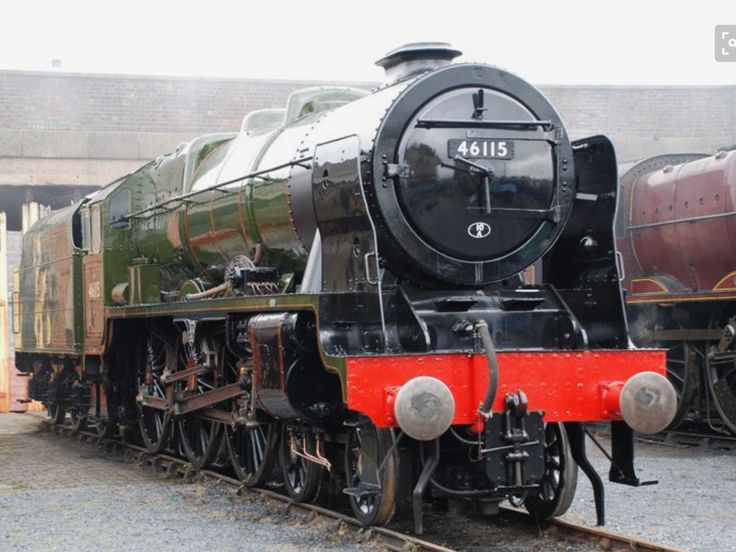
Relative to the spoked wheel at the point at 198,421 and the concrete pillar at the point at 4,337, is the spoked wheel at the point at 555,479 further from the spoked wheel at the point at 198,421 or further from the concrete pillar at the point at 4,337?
the concrete pillar at the point at 4,337

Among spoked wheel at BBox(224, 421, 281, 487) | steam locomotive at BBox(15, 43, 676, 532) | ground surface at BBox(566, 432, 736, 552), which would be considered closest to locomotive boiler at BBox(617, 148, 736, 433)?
ground surface at BBox(566, 432, 736, 552)

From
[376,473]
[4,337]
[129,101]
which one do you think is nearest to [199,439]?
[376,473]

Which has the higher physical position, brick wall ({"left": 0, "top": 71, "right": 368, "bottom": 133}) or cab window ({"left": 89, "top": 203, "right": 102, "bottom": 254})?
brick wall ({"left": 0, "top": 71, "right": 368, "bottom": 133})

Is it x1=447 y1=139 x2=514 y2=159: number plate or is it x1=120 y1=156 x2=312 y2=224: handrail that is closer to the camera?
x1=447 y1=139 x2=514 y2=159: number plate

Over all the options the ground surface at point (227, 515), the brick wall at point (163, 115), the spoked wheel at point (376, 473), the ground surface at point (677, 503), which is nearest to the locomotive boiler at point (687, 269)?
the ground surface at point (677, 503)

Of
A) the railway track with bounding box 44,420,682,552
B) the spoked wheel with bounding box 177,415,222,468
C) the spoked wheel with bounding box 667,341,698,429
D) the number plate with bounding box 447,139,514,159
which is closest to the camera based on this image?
the railway track with bounding box 44,420,682,552

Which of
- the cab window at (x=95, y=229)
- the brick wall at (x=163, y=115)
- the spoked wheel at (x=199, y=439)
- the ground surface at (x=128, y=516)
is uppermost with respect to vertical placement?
the brick wall at (x=163, y=115)

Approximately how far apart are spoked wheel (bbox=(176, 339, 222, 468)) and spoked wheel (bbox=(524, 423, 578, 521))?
2870 mm

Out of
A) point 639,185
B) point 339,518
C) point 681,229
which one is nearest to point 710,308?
point 681,229

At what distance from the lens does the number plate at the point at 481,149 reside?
636 cm

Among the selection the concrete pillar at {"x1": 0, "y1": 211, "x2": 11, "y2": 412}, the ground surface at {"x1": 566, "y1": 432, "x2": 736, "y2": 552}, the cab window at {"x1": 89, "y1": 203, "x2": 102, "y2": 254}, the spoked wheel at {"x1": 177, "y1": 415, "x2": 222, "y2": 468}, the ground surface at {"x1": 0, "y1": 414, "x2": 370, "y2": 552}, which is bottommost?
the ground surface at {"x1": 566, "y1": 432, "x2": 736, "y2": 552}

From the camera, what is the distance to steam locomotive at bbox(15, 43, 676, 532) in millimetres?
5918

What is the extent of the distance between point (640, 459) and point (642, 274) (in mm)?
2563

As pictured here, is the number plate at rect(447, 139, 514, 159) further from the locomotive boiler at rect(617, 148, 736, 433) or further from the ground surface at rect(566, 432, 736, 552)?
the locomotive boiler at rect(617, 148, 736, 433)
